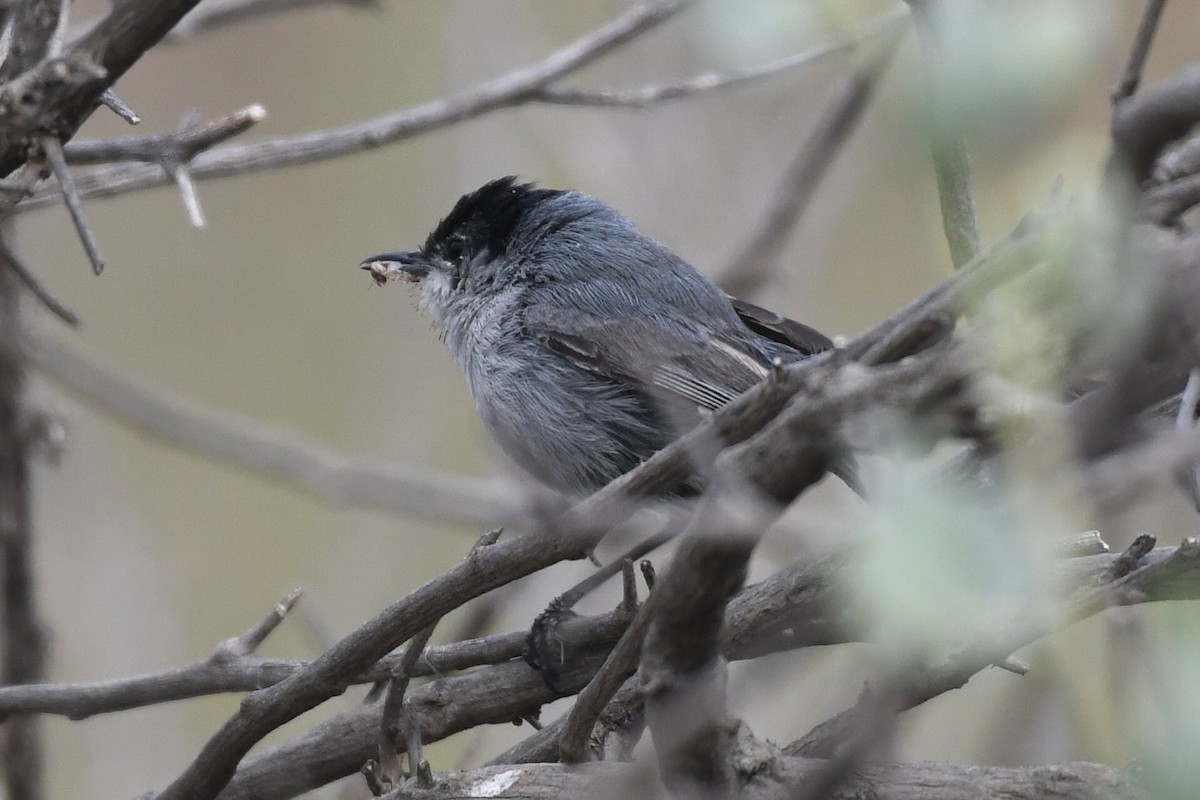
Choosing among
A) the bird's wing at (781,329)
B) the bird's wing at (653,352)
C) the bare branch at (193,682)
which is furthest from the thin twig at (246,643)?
the bird's wing at (781,329)

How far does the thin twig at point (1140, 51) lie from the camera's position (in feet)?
3.86

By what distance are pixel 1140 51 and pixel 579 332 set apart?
236 centimetres

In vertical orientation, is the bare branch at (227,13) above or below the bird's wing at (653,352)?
above

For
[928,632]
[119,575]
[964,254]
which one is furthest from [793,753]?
[119,575]

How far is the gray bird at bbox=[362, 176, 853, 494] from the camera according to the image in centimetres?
334

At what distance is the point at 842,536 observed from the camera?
1199 millimetres

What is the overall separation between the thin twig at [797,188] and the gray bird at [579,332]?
0.69 m

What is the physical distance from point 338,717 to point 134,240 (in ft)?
17.0

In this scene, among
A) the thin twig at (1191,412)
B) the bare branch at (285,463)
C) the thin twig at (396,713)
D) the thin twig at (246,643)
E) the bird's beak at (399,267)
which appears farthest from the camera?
the bird's beak at (399,267)

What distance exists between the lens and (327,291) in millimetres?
7156

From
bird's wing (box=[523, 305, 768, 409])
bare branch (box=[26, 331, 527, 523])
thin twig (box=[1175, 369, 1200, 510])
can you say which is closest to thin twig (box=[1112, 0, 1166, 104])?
thin twig (box=[1175, 369, 1200, 510])

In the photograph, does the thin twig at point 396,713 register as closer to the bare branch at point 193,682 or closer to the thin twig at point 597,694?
the bare branch at point 193,682

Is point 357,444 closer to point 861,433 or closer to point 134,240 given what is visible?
point 134,240

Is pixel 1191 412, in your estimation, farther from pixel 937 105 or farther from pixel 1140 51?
pixel 937 105
